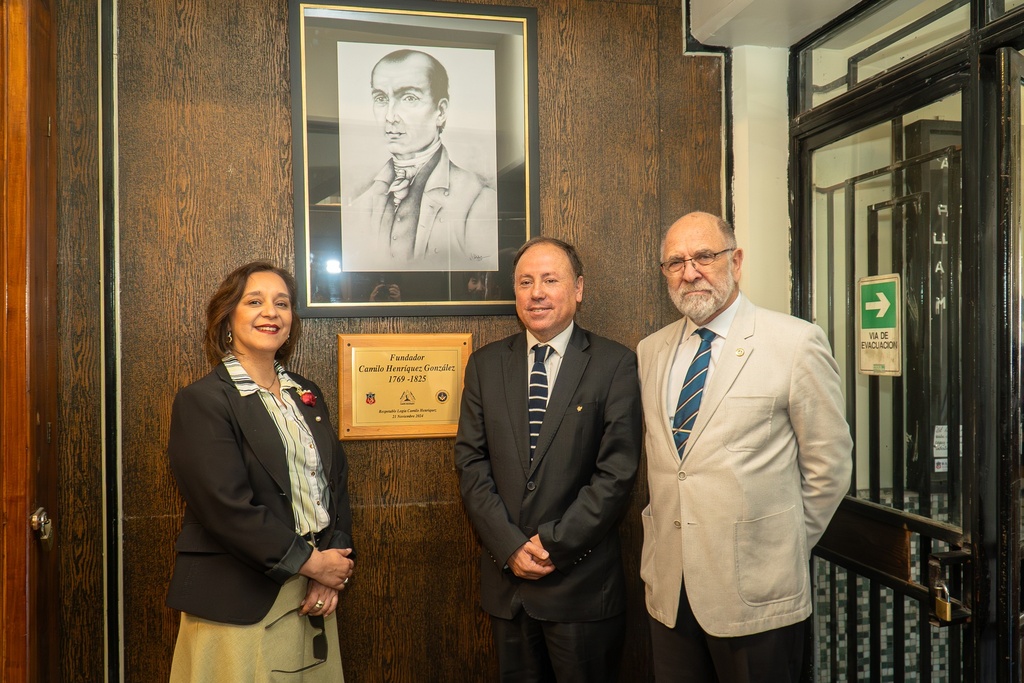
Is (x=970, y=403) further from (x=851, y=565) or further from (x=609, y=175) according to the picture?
(x=609, y=175)

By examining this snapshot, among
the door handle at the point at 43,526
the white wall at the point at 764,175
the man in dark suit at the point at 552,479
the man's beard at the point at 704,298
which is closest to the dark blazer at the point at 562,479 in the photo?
the man in dark suit at the point at 552,479

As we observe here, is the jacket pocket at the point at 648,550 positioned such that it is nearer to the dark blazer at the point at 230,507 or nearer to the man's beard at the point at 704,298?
the man's beard at the point at 704,298

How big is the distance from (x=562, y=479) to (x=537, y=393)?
28 cm

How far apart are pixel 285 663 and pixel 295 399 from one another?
0.73 meters

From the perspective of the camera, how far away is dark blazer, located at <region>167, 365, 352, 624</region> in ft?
6.23

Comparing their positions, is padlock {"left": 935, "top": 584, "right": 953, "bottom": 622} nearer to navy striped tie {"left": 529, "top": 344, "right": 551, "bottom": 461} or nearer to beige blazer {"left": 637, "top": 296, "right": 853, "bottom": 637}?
beige blazer {"left": 637, "top": 296, "right": 853, "bottom": 637}

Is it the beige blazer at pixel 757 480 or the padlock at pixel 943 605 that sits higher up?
the beige blazer at pixel 757 480

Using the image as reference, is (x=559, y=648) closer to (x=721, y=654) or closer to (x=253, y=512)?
(x=721, y=654)

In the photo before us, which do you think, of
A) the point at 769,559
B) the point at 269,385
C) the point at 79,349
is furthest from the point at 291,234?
the point at 769,559

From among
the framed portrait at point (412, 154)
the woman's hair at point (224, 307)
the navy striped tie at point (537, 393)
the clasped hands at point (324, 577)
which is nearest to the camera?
the clasped hands at point (324, 577)

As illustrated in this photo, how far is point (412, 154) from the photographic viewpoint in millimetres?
2564

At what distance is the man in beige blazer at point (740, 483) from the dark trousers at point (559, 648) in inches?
→ 6.7

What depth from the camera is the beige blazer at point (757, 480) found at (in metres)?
1.90

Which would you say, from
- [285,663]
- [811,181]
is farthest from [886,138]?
[285,663]
